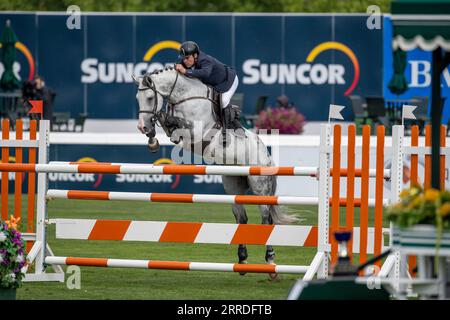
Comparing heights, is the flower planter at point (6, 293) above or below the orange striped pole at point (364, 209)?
below

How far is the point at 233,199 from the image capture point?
11250 mm

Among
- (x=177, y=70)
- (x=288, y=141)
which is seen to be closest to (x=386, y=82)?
(x=288, y=141)

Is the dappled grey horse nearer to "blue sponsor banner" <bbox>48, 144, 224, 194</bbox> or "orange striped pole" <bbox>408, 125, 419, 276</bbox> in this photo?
"orange striped pole" <bbox>408, 125, 419, 276</bbox>

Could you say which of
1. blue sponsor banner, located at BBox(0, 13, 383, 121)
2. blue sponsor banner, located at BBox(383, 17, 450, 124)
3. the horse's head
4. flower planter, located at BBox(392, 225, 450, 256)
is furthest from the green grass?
blue sponsor banner, located at BBox(0, 13, 383, 121)

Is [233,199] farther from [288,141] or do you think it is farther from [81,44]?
[81,44]

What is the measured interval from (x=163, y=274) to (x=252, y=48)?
2080 centimetres

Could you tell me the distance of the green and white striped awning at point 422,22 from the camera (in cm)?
788

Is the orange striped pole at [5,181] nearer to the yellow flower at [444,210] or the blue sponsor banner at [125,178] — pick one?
the yellow flower at [444,210]

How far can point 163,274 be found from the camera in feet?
42.3

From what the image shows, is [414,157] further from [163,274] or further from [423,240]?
[423,240]

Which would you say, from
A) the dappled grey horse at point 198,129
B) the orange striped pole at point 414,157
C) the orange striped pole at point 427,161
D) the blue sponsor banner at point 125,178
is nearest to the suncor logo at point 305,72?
the blue sponsor banner at point 125,178

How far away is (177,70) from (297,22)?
65.8 feet

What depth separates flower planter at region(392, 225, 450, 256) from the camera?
7.82 metres

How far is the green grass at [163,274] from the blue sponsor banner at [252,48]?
12.2 metres
